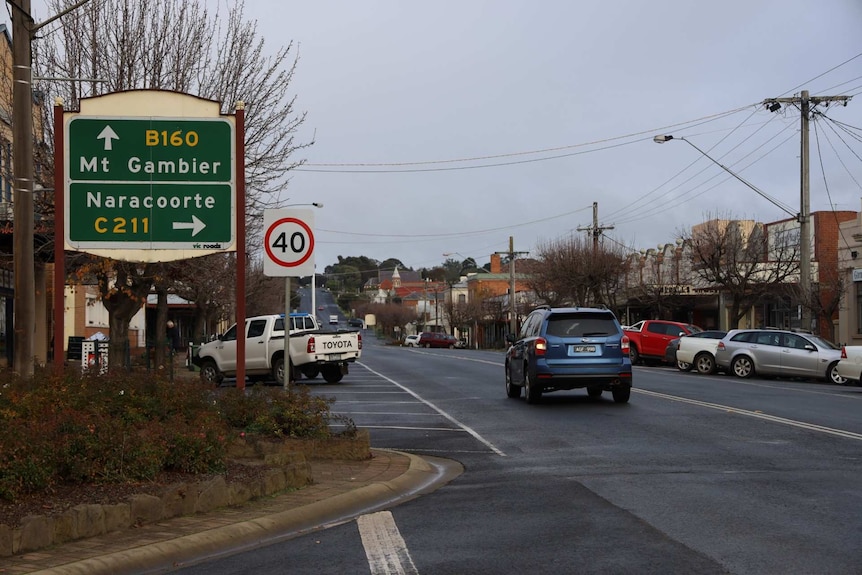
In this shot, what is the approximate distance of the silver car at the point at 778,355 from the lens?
28125mm

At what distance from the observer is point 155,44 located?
67.4 feet

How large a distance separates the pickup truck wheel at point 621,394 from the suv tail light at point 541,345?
166cm

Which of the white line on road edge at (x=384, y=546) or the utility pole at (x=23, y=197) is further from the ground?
the utility pole at (x=23, y=197)

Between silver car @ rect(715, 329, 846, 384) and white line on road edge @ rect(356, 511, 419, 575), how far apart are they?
2240 cm

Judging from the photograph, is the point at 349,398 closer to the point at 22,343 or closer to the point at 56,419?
the point at 22,343

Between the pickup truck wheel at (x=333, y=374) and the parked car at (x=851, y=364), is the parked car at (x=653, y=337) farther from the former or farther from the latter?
the pickup truck wheel at (x=333, y=374)

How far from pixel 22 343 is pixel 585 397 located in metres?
11.7

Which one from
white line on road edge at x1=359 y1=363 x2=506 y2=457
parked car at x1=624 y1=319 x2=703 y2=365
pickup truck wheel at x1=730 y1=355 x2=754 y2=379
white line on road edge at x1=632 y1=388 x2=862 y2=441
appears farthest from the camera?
parked car at x1=624 y1=319 x2=703 y2=365

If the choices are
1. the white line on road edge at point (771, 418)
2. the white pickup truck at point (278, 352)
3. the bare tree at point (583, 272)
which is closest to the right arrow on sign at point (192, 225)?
the white line on road edge at point (771, 418)

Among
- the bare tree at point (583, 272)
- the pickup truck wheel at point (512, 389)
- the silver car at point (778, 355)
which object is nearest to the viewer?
the pickup truck wheel at point (512, 389)

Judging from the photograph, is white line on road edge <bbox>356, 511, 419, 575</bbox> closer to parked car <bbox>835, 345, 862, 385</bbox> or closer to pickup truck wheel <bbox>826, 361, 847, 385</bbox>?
parked car <bbox>835, 345, 862, 385</bbox>

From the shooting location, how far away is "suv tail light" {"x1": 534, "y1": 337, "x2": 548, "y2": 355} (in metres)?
17.9

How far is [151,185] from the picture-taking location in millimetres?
11641

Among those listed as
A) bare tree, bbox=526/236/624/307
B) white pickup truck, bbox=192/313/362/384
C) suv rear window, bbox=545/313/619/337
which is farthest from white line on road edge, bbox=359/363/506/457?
bare tree, bbox=526/236/624/307
